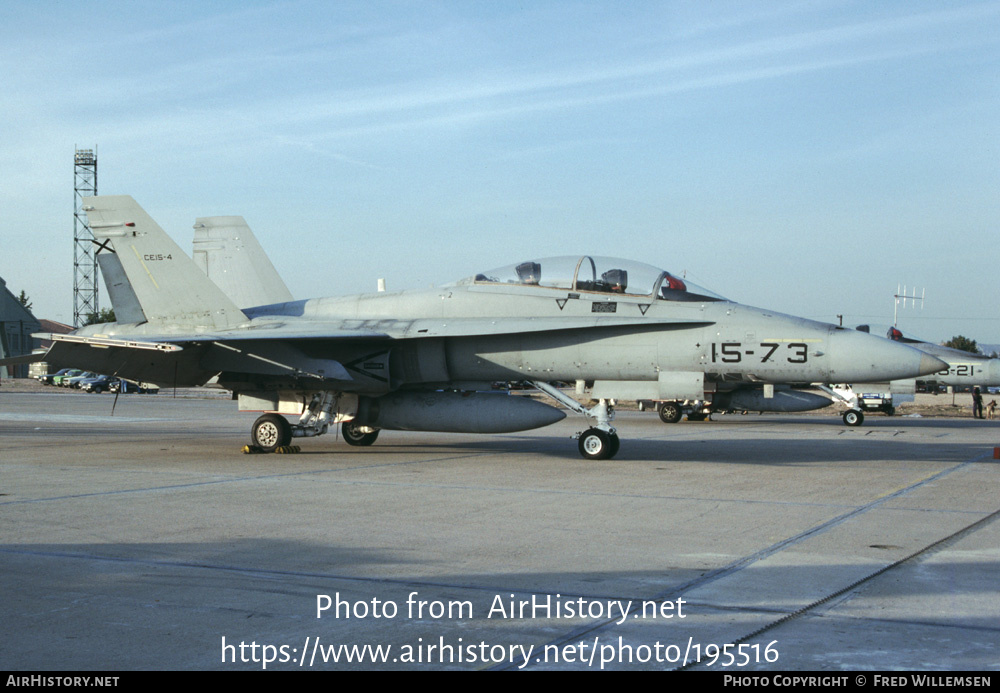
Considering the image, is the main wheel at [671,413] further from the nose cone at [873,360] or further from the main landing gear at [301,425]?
the nose cone at [873,360]

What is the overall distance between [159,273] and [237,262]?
7.62ft

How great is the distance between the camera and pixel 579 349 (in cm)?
1233

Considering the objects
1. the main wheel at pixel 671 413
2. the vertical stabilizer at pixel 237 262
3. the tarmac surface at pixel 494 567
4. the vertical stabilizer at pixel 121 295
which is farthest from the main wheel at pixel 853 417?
the vertical stabilizer at pixel 121 295

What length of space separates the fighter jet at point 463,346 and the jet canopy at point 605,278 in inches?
0.8

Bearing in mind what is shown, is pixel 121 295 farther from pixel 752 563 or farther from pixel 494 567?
pixel 752 563

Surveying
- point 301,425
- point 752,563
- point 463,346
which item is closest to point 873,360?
point 463,346

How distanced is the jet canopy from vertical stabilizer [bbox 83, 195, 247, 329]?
496cm

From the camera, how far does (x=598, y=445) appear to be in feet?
41.9

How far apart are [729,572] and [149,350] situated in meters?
9.97

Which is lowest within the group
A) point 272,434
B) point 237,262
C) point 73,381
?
point 272,434

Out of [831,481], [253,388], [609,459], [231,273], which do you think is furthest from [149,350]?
[831,481]

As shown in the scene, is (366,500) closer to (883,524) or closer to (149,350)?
(883,524)

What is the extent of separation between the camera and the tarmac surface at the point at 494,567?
402cm

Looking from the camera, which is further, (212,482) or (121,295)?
(121,295)
